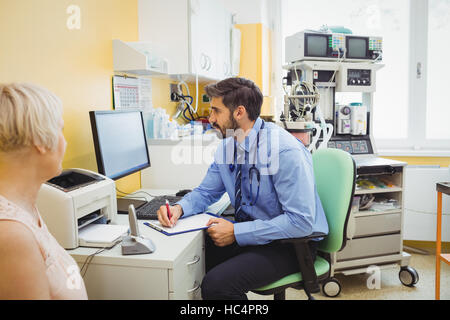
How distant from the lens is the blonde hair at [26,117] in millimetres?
843

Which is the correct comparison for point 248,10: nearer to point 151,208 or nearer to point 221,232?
point 151,208

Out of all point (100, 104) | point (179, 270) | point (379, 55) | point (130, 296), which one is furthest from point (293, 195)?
point (379, 55)

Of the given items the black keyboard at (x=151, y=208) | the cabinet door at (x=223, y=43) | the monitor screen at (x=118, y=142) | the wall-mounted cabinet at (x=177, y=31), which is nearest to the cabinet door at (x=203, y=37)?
the wall-mounted cabinet at (x=177, y=31)

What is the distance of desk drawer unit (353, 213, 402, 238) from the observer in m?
2.56

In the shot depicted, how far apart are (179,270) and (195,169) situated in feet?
3.56

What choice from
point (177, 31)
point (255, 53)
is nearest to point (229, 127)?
point (177, 31)

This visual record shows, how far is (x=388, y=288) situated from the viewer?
2.59m

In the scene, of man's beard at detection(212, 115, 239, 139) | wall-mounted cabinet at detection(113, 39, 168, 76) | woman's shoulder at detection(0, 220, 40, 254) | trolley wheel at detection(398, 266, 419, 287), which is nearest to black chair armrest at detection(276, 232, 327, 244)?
man's beard at detection(212, 115, 239, 139)

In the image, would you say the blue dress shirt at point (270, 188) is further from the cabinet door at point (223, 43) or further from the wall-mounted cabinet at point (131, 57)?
the cabinet door at point (223, 43)

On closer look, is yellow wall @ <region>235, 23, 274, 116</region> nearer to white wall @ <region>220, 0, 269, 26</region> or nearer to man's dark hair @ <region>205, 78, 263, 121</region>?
white wall @ <region>220, 0, 269, 26</region>

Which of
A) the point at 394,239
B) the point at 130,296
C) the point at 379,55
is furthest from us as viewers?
the point at 379,55

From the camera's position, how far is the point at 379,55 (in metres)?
2.85

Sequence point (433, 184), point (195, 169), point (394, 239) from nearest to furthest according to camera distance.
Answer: point (195, 169), point (394, 239), point (433, 184)

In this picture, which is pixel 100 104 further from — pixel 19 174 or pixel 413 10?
pixel 413 10
